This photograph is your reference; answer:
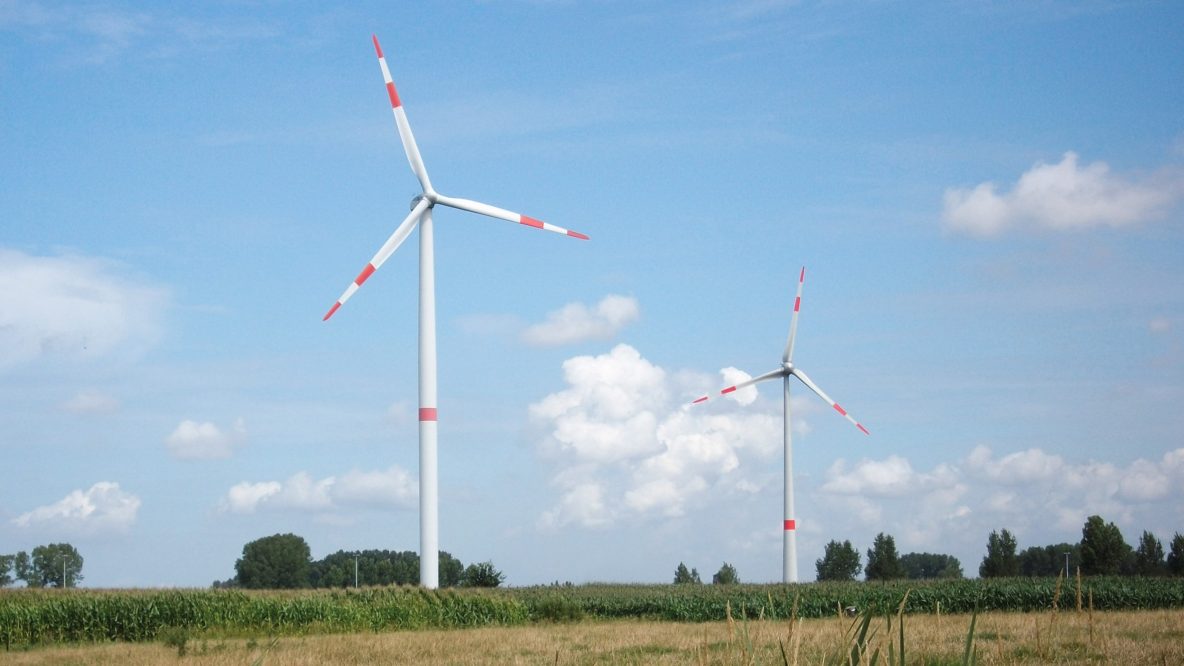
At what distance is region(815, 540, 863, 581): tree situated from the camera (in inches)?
5266

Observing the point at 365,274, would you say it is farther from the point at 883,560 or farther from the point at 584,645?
the point at 883,560

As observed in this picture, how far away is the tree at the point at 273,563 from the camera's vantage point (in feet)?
379

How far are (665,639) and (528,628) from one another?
11.8 m

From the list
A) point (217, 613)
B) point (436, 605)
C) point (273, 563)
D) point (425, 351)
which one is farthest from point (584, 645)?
point (273, 563)

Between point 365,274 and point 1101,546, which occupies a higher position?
point 365,274

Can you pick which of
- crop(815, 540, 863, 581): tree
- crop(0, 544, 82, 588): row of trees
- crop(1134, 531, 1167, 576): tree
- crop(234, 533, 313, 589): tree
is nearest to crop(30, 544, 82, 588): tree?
crop(0, 544, 82, 588): row of trees

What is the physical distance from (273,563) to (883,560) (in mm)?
62281

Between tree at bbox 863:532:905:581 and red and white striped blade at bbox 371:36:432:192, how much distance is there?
7739 cm

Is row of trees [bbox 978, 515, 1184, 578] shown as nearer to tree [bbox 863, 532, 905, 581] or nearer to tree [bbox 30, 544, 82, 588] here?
tree [bbox 863, 532, 905, 581]

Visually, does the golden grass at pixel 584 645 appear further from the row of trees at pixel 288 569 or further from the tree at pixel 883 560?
the tree at pixel 883 560

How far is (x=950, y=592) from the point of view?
56469 millimetres

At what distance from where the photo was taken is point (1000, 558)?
128m

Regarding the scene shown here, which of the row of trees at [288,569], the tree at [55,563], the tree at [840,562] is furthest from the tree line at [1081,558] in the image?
the tree at [55,563]

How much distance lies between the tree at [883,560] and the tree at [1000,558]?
1170cm
